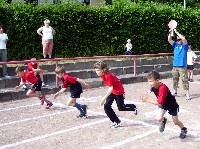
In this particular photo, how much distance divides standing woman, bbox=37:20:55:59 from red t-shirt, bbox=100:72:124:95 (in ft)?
24.0

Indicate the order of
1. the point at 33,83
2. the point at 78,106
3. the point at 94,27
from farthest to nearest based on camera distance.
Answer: the point at 94,27, the point at 33,83, the point at 78,106

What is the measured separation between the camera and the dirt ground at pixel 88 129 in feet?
23.3

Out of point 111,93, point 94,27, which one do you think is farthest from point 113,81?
point 94,27

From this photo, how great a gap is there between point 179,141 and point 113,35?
1181cm

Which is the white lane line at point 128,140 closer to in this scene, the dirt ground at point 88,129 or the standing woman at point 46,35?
the dirt ground at point 88,129

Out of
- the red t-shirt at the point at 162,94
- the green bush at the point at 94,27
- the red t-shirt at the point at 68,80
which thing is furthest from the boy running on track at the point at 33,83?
the green bush at the point at 94,27

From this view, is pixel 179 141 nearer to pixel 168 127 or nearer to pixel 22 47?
pixel 168 127

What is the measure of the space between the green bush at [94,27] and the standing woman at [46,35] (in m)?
0.88

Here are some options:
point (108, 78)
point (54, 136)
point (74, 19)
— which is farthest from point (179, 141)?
point (74, 19)

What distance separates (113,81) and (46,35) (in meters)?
7.54

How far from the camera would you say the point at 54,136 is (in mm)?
7668

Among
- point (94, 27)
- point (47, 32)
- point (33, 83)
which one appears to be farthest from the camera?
point (94, 27)

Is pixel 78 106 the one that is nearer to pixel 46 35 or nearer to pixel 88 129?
pixel 88 129

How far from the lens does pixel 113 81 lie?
26.6 ft
